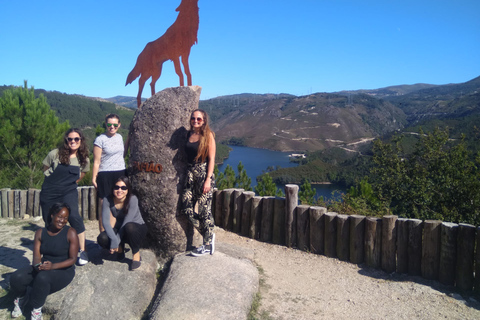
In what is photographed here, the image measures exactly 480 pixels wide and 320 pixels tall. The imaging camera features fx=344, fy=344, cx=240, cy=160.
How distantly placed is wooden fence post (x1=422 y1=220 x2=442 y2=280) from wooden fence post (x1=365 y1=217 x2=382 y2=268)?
623mm

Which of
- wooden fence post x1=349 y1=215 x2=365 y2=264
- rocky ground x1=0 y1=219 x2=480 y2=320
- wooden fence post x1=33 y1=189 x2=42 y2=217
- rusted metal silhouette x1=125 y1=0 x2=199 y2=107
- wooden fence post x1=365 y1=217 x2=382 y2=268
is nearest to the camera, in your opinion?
rocky ground x1=0 y1=219 x2=480 y2=320

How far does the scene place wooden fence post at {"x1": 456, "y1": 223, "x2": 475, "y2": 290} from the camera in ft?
15.3

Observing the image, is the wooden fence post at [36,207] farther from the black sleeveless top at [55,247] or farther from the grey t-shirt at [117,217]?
the black sleeveless top at [55,247]

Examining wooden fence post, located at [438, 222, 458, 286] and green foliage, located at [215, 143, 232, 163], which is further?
green foliage, located at [215, 143, 232, 163]

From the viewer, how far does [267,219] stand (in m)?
6.50

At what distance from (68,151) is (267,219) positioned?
11.8ft

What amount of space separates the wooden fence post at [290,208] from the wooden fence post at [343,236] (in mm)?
825

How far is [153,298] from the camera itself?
4.38 meters

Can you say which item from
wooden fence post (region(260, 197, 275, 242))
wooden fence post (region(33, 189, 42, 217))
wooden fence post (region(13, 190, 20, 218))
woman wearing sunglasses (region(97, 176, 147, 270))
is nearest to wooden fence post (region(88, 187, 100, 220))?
wooden fence post (region(33, 189, 42, 217))

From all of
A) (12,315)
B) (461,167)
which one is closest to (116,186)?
(12,315)

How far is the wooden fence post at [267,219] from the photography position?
646 cm

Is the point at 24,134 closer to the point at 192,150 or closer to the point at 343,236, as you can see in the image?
the point at 192,150

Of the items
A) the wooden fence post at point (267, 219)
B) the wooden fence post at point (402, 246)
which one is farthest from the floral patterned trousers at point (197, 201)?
the wooden fence post at point (402, 246)

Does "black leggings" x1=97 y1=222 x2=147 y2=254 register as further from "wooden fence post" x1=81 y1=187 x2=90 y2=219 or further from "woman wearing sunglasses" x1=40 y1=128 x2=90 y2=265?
"wooden fence post" x1=81 y1=187 x2=90 y2=219
